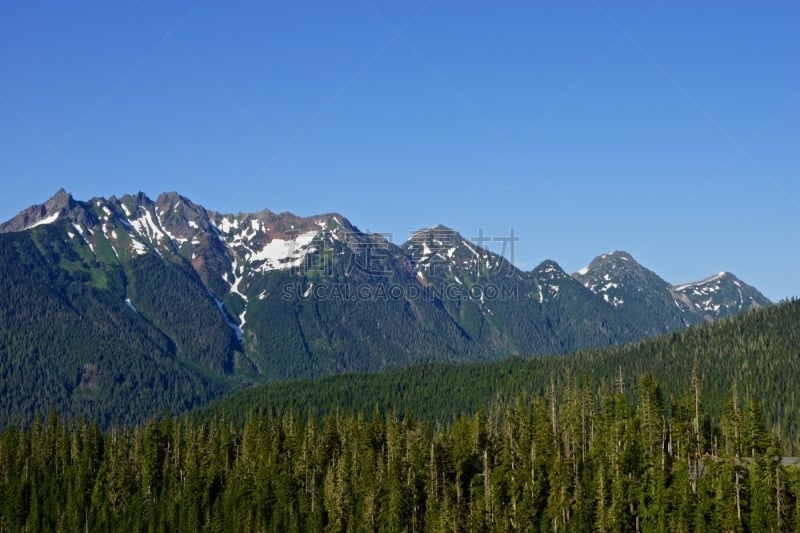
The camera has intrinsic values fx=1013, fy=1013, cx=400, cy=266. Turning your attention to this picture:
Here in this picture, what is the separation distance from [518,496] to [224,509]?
52.4m

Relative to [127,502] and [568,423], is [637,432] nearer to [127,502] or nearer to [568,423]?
[568,423]

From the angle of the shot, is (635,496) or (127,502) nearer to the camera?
(635,496)

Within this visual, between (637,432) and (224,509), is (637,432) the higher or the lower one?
the higher one

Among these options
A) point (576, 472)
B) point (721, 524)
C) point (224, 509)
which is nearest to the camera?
point (721, 524)

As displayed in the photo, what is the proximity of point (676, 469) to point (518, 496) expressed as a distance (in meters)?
21.6

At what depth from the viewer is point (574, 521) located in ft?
422

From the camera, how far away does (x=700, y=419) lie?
5984 inches

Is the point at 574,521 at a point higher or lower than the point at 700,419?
lower

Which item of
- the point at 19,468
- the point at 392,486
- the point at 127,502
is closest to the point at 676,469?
the point at 392,486

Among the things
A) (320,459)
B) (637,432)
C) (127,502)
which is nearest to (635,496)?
(637,432)

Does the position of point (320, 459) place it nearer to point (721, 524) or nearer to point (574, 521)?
point (574, 521)

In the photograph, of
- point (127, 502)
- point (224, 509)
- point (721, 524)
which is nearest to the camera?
point (721, 524)

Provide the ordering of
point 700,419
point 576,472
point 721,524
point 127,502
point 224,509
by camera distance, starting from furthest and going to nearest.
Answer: point 127,502, point 224,509, point 700,419, point 576,472, point 721,524

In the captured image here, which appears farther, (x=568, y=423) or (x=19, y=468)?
(x=19, y=468)
